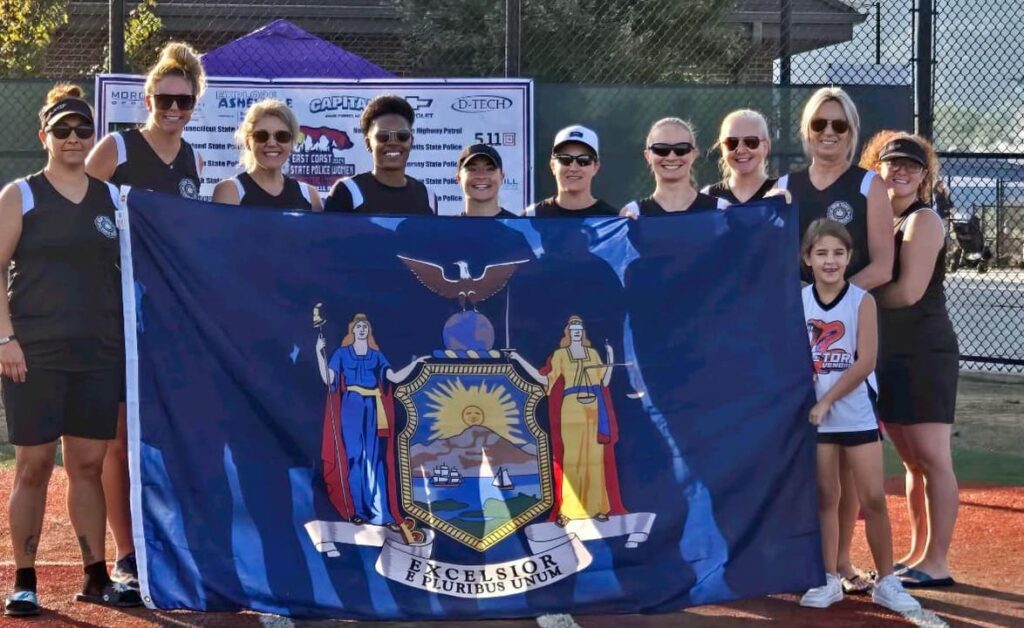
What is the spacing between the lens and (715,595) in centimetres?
499

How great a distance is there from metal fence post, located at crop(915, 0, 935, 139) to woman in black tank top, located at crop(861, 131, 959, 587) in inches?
171

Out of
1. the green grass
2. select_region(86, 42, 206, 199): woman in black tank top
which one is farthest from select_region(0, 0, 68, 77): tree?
the green grass

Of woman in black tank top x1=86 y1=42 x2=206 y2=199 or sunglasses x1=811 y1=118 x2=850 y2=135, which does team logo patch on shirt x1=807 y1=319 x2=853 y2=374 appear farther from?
woman in black tank top x1=86 y1=42 x2=206 y2=199

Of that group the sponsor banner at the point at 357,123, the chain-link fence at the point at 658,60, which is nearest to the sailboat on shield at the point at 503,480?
the sponsor banner at the point at 357,123

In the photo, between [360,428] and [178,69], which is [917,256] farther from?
[178,69]

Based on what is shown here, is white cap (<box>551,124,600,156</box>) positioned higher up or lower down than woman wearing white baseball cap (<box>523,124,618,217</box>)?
higher up

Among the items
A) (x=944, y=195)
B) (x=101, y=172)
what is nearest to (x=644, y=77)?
(x=944, y=195)

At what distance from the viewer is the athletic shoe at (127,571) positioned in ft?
17.8

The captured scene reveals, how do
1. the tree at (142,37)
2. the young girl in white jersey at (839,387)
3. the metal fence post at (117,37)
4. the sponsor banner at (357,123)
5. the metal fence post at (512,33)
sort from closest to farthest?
the young girl in white jersey at (839,387), the metal fence post at (117,37), the sponsor banner at (357,123), the metal fence post at (512,33), the tree at (142,37)

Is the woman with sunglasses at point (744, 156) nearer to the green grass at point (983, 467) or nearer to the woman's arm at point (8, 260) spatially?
the woman's arm at point (8, 260)

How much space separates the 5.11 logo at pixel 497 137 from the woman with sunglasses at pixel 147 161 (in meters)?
3.92

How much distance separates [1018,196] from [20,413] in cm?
1890

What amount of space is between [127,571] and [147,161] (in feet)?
5.31

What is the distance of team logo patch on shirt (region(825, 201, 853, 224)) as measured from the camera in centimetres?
545
